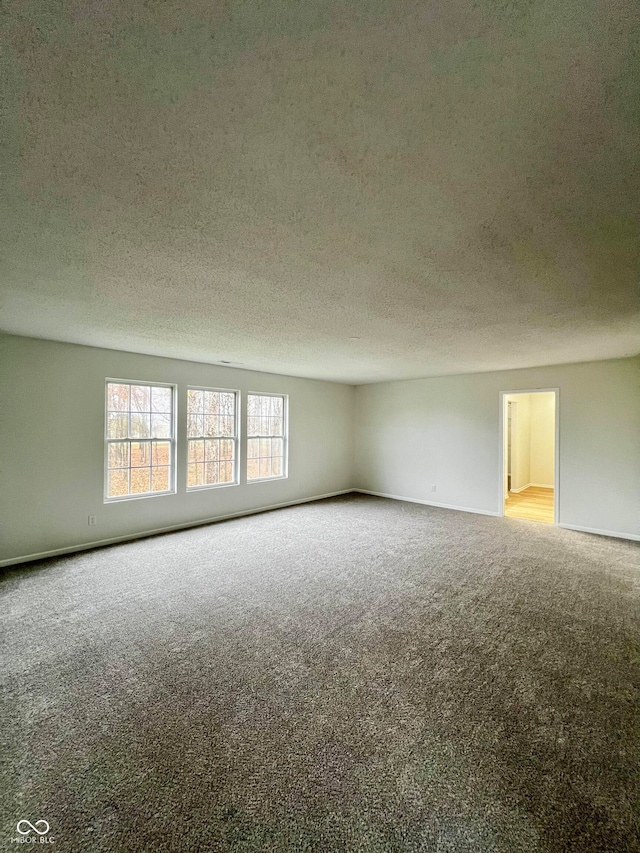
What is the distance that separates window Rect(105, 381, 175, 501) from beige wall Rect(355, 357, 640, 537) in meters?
4.28

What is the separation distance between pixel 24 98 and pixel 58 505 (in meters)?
4.24

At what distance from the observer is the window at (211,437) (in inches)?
216

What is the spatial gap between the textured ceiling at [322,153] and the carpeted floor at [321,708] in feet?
8.20

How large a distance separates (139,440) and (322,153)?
4.54 m

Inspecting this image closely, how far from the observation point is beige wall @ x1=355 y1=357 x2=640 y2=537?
4.91 m

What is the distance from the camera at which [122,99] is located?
1065mm

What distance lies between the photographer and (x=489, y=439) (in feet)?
20.2

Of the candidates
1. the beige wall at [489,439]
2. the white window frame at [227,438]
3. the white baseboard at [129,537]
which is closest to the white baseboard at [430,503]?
the beige wall at [489,439]

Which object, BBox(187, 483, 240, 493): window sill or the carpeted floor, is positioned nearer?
the carpeted floor

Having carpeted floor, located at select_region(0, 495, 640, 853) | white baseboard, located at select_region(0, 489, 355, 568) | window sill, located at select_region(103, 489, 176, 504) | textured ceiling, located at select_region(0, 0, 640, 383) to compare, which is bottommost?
carpeted floor, located at select_region(0, 495, 640, 853)

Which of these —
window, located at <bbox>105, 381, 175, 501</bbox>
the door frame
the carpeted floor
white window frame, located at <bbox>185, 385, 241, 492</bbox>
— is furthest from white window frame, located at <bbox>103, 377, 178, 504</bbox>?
the door frame

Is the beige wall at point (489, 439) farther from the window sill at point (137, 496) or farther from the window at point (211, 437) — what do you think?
the window sill at point (137, 496)

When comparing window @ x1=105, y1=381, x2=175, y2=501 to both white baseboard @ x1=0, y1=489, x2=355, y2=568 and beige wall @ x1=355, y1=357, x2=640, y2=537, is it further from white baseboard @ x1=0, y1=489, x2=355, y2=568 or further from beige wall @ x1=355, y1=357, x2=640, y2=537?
beige wall @ x1=355, y1=357, x2=640, y2=537

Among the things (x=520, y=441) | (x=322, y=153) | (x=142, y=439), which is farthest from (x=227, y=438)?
(x=520, y=441)
